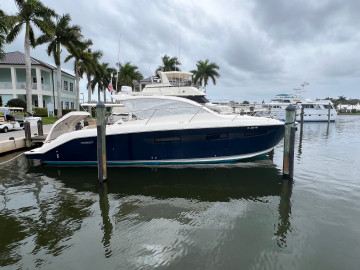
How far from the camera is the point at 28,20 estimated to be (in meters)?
23.4

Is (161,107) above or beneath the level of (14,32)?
beneath

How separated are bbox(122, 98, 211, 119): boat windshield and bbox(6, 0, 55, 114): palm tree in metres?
19.0

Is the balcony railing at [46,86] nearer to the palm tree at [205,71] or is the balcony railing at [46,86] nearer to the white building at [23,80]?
the white building at [23,80]

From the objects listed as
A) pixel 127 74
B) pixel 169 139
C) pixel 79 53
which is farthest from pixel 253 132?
pixel 127 74

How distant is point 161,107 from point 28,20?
22238 mm

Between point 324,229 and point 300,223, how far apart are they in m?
0.48

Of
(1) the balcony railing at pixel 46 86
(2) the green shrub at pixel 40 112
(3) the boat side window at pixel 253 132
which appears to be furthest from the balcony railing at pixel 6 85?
(3) the boat side window at pixel 253 132

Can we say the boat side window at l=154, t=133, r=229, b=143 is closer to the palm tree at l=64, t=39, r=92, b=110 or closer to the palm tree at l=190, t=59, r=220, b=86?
the palm tree at l=64, t=39, r=92, b=110

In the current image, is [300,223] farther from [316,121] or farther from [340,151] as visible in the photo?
[316,121]

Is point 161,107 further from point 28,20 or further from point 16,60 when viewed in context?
point 16,60

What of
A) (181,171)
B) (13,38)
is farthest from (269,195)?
(13,38)

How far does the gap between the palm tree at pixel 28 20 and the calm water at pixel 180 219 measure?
19.0 m

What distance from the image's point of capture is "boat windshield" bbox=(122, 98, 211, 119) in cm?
936

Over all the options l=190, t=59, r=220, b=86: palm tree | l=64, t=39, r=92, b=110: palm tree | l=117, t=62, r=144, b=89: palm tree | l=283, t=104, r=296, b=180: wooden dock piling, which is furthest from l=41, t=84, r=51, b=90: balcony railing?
l=283, t=104, r=296, b=180: wooden dock piling
